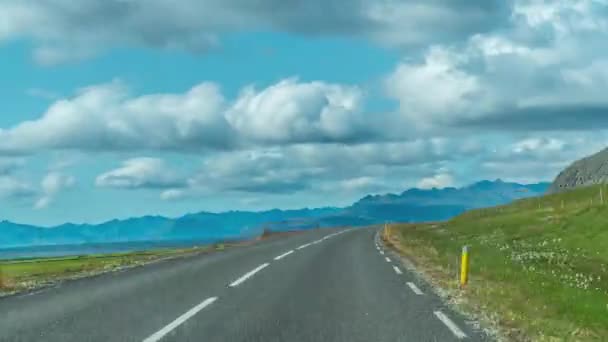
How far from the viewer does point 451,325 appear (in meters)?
10.8

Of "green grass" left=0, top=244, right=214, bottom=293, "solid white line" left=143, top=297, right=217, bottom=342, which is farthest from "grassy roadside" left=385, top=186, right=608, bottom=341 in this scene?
"green grass" left=0, top=244, right=214, bottom=293

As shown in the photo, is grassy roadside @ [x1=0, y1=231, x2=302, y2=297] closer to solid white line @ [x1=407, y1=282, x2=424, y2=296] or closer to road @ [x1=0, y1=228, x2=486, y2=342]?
road @ [x1=0, y1=228, x2=486, y2=342]

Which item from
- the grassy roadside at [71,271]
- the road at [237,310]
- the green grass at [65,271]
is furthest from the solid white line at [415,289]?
the green grass at [65,271]

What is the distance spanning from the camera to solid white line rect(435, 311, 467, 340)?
32.7ft

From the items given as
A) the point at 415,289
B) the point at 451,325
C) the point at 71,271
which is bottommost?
the point at 451,325

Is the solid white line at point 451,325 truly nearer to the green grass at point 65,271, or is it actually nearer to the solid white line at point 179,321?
the solid white line at point 179,321

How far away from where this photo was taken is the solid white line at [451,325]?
9.98 m

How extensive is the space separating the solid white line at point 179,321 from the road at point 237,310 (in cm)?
1

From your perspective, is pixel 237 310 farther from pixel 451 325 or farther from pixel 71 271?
pixel 71 271

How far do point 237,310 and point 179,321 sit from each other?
150 cm

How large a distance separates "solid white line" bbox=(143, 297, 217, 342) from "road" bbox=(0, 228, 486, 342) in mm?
15

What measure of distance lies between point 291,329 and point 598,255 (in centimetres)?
2952

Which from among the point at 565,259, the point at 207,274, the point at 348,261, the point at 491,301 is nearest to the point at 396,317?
the point at 491,301

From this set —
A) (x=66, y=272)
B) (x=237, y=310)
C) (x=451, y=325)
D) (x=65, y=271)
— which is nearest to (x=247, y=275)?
(x=237, y=310)
